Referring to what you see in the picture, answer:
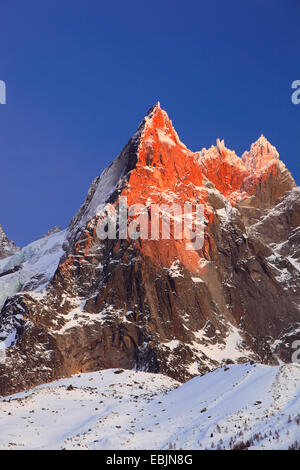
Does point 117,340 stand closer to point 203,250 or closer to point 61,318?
point 61,318

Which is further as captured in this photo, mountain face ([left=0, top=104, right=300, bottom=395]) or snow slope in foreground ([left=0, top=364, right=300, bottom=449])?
mountain face ([left=0, top=104, right=300, bottom=395])

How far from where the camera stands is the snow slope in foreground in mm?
41312

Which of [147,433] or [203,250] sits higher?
[203,250]

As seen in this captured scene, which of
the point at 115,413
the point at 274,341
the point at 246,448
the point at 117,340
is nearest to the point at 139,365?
the point at 117,340

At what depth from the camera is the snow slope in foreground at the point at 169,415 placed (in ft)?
136

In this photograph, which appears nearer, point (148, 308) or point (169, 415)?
point (169, 415)

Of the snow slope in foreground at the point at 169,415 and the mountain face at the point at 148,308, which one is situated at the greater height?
the mountain face at the point at 148,308

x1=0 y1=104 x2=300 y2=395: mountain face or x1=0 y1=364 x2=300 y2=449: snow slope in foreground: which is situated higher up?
x1=0 y1=104 x2=300 y2=395: mountain face

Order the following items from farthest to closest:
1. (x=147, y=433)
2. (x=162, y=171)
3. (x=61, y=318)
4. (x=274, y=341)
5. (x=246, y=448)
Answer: (x=162, y=171) < (x=274, y=341) < (x=61, y=318) < (x=147, y=433) < (x=246, y=448)

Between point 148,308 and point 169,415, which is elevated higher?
point 148,308

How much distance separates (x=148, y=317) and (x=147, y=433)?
399ft

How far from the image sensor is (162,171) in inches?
7820

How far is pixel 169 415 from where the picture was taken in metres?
50.6

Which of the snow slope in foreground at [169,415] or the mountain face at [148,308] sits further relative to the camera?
the mountain face at [148,308]
